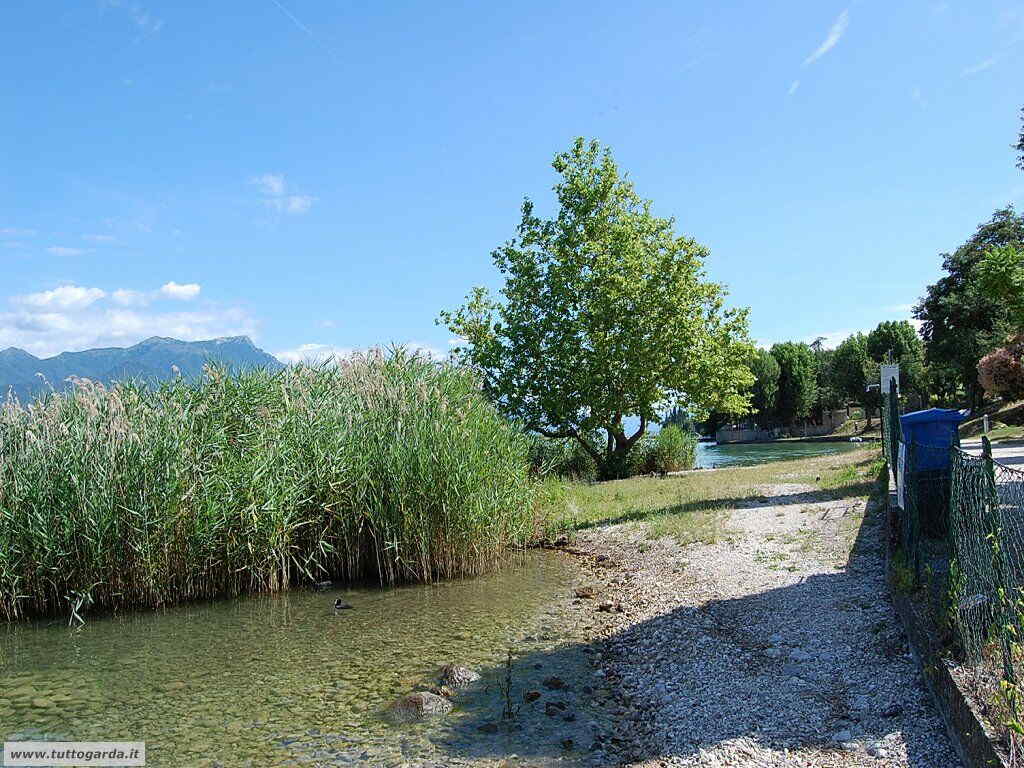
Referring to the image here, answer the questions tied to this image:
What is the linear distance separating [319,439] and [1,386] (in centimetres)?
430

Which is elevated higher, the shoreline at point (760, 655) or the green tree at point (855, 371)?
the green tree at point (855, 371)

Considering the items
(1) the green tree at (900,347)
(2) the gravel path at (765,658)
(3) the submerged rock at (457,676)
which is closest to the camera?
(2) the gravel path at (765,658)

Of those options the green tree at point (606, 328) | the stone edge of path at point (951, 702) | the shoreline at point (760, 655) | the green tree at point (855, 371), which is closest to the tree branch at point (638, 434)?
the green tree at point (606, 328)

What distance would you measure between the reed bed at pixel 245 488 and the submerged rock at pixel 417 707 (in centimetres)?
437

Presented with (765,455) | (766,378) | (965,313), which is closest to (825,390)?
(766,378)

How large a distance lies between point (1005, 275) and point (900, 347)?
70572mm

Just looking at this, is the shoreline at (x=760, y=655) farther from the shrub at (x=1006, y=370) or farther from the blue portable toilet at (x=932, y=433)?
the shrub at (x=1006, y=370)

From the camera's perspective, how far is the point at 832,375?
235ft

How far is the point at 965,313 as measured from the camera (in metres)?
42.8

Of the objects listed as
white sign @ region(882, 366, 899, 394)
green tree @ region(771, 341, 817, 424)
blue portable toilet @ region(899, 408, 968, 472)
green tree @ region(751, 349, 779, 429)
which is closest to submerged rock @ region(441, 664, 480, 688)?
blue portable toilet @ region(899, 408, 968, 472)

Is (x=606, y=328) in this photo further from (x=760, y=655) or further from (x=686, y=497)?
(x=760, y=655)

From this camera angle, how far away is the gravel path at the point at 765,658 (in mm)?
4445

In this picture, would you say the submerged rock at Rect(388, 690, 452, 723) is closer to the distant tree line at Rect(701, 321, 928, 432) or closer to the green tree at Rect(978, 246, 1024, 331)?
the green tree at Rect(978, 246, 1024, 331)

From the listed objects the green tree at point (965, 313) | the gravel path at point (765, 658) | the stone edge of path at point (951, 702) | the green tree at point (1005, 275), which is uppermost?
the green tree at point (965, 313)
